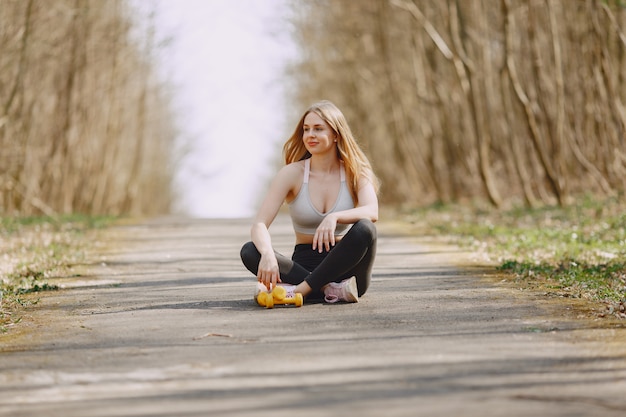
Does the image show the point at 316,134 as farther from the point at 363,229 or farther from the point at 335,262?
the point at 335,262

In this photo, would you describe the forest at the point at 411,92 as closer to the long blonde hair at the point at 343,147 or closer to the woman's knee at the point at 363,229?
the long blonde hair at the point at 343,147

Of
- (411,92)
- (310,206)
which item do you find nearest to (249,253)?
(310,206)

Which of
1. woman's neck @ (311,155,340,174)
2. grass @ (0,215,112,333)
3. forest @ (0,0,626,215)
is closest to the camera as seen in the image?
woman's neck @ (311,155,340,174)

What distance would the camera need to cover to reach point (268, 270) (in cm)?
794

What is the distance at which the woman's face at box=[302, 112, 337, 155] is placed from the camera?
27.7 ft

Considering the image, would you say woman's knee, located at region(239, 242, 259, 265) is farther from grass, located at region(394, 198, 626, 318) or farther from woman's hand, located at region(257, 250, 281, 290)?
grass, located at region(394, 198, 626, 318)

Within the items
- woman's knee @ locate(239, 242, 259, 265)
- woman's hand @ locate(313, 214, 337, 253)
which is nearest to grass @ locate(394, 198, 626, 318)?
woman's hand @ locate(313, 214, 337, 253)

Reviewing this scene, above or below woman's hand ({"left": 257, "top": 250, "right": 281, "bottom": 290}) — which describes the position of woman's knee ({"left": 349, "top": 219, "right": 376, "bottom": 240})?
above

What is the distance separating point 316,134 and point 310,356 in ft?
8.89

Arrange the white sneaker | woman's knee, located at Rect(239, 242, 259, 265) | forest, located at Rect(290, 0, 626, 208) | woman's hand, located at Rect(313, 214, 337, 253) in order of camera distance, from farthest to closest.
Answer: forest, located at Rect(290, 0, 626, 208) → woman's knee, located at Rect(239, 242, 259, 265) → the white sneaker → woman's hand, located at Rect(313, 214, 337, 253)

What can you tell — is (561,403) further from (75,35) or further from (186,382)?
(75,35)

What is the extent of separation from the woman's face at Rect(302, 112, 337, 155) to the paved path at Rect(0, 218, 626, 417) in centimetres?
121

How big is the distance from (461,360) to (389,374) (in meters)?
0.52

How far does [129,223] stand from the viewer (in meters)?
21.3
